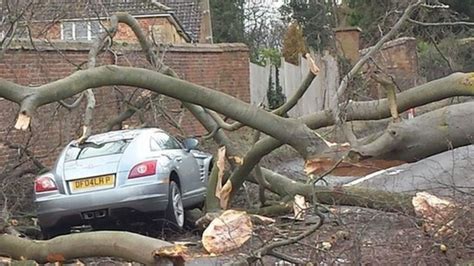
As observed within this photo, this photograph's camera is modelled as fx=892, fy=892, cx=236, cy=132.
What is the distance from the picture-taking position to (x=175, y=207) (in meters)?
10.8

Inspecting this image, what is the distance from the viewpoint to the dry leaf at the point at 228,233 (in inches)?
283

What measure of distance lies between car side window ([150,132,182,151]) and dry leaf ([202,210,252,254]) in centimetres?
383

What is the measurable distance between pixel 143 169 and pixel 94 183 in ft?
1.96

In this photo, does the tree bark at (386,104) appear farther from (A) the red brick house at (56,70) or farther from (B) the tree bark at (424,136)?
(A) the red brick house at (56,70)

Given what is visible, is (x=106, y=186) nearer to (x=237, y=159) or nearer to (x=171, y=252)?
(x=237, y=159)

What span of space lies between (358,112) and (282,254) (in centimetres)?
223

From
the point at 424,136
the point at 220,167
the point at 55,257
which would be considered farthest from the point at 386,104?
the point at 55,257

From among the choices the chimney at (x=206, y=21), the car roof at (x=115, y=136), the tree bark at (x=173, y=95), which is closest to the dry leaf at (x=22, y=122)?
the tree bark at (x=173, y=95)

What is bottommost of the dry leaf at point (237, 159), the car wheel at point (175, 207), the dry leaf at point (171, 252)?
the car wheel at point (175, 207)

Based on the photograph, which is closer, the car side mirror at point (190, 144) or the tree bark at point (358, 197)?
the tree bark at point (358, 197)

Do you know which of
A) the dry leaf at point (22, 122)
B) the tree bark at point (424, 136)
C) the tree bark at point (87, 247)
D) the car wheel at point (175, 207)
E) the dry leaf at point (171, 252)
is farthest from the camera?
the car wheel at point (175, 207)

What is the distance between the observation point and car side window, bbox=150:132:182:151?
11.2 m

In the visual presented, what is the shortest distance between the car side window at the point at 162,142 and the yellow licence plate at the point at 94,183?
772mm

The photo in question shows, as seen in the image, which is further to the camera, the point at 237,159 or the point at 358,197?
the point at 237,159
